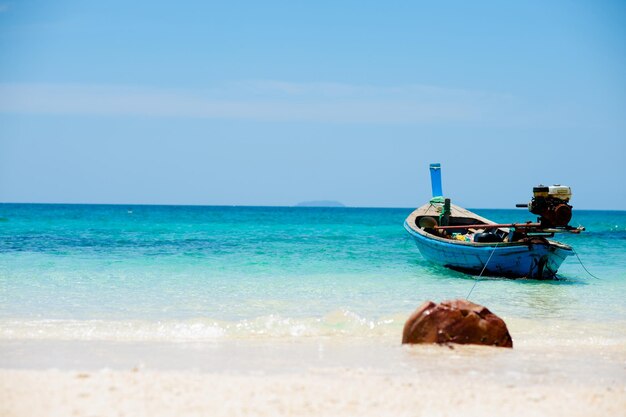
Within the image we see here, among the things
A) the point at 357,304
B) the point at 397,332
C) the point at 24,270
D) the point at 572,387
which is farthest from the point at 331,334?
the point at 24,270

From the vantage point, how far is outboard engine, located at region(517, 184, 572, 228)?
13.9 metres

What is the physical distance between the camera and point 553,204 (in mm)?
13992

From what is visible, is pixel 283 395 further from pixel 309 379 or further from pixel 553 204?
pixel 553 204

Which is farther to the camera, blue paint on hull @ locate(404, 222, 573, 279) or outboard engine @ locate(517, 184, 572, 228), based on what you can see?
blue paint on hull @ locate(404, 222, 573, 279)

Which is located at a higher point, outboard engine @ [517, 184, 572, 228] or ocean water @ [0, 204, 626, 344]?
outboard engine @ [517, 184, 572, 228]

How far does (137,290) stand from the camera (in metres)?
12.4

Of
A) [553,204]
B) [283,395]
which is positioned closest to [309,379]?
[283,395]

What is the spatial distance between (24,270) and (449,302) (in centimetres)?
1066

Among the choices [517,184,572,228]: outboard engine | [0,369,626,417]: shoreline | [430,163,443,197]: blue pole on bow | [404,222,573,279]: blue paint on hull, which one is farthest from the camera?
[430,163,443,197]: blue pole on bow

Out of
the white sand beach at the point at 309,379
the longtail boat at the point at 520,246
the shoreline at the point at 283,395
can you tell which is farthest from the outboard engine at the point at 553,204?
the shoreline at the point at 283,395

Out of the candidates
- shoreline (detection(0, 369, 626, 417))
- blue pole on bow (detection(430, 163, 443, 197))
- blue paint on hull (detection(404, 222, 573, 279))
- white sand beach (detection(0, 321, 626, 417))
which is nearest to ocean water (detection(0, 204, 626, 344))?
blue paint on hull (detection(404, 222, 573, 279))

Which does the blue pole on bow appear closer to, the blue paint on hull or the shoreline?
the blue paint on hull

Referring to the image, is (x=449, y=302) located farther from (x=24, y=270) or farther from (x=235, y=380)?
(x=24, y=270)

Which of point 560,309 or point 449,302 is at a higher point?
point 449,302
